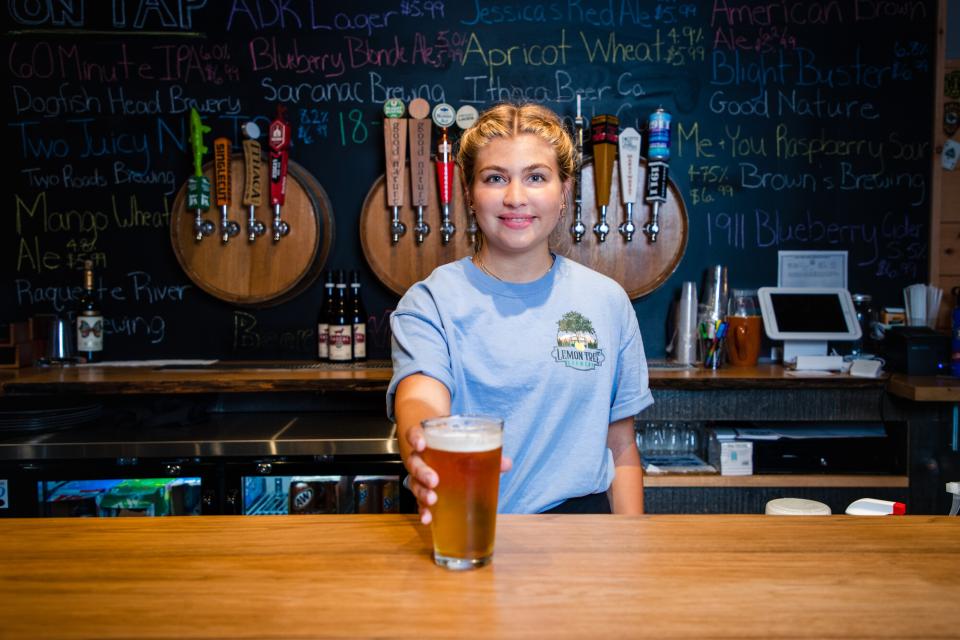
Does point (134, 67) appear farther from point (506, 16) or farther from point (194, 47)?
point (506, 16)

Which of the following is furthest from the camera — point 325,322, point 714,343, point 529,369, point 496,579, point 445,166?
point 325,322

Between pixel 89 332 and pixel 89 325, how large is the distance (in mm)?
29

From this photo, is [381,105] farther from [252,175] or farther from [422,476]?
[422,476]

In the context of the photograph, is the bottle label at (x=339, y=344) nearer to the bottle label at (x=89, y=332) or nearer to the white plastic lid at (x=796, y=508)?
the bottle label at (x=89, y=332)

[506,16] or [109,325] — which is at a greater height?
[506,16]

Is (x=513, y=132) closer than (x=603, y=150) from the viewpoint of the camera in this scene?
Yes

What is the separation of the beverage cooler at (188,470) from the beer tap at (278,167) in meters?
0.90

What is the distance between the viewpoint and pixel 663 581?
77 centimetres

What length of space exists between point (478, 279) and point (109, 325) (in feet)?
7.41

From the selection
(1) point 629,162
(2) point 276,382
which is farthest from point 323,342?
(1) point 629,162

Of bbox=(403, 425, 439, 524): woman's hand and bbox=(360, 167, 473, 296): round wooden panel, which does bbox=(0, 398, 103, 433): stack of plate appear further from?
bbox=(403, 425, 439, 524): woman's hand

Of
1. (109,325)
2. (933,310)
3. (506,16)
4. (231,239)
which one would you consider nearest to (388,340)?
(231,239)

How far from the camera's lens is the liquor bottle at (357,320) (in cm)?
293

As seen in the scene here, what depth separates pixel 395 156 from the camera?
2.93 metres
